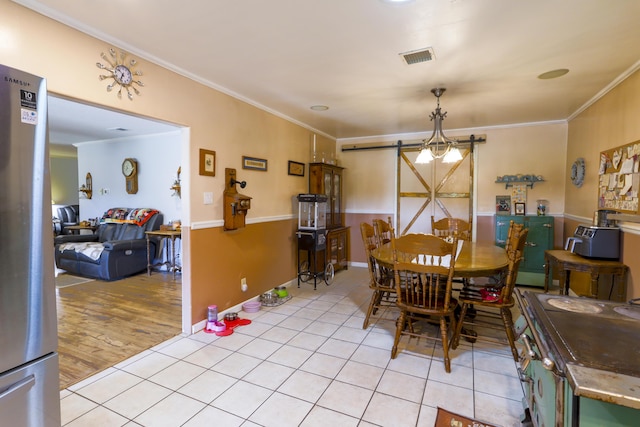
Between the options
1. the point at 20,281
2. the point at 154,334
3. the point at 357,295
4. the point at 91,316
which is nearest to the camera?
the point at 20,281

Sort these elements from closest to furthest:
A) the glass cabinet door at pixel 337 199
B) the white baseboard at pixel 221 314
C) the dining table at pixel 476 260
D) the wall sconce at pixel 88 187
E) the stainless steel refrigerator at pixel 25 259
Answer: the stainless steel refrigerator at pixel 25 259
the dining table at pixel 476 260
the white baseboard at pixel 221 314
the glass cabinet door at pixel 337 199
the wall sconce at pixel 88 187

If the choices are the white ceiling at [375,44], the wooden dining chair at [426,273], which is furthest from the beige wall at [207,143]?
the wooden dining chair at [426,273]

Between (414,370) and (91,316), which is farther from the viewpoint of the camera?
(91,316)

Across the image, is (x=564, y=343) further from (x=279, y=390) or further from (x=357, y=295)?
(x=357, y=295)

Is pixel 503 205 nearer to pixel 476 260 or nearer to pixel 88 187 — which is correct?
pixel 476 260

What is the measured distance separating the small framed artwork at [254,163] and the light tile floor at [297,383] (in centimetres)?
176

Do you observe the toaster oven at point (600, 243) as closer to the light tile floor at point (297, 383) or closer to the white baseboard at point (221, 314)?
the light tile floor at point (297, 383)

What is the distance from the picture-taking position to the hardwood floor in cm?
249

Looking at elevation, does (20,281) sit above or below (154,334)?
above

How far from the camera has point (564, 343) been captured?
1.02m

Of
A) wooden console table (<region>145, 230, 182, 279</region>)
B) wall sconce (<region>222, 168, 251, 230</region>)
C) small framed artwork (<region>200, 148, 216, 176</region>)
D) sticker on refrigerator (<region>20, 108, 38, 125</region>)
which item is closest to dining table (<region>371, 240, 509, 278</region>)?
wall sconce (<region>222, 168, 251, 230</region>)

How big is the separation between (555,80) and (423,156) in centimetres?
137

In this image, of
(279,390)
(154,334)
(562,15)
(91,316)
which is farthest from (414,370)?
(91,316)

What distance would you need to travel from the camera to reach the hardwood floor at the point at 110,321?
8.18ft
